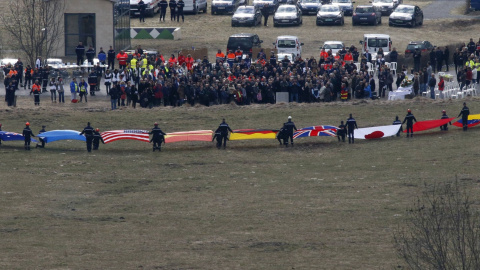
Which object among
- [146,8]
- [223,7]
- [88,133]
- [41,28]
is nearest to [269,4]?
[223,7]

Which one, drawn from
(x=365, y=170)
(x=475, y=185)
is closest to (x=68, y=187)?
(x=365, y=170)

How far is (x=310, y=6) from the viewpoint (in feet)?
233

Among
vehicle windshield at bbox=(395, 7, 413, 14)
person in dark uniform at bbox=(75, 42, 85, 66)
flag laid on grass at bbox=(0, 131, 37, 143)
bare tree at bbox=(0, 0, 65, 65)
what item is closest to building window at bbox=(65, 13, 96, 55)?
bare tree at bbox=(0, 0, 65, 65)

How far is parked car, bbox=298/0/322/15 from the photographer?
232 feet

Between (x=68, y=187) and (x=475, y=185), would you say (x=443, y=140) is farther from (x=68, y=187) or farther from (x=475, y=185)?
(x=68, y=187)

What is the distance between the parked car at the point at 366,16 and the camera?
65812 millimetres

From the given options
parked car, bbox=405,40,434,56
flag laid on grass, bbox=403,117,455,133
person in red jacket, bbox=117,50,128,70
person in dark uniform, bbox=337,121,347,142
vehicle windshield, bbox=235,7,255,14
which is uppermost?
vehicle windshield, bbox=235,7,255,14

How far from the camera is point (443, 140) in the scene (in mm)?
39562

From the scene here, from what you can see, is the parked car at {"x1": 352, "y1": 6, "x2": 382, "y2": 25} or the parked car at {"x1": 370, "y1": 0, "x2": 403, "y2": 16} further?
the parked car at {"x1": 370, "y1": 0, "x2": 403, "y2": 16}

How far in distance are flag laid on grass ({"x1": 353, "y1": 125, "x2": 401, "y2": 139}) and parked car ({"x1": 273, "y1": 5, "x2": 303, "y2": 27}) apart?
27457 millimetres

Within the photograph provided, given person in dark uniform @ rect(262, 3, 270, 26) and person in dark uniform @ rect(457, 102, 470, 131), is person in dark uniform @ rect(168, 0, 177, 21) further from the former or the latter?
person in dark uniform @ rect(457, 102, 470, 131)

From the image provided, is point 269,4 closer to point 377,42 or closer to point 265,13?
point 265,13

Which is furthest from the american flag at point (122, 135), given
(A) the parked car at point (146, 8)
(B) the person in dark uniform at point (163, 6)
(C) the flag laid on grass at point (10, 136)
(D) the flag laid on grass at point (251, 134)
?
(A) the parked car at point (146, 8)

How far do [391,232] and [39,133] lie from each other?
17246mm
